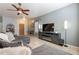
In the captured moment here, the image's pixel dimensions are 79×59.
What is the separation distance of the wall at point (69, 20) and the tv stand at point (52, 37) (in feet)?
0.35

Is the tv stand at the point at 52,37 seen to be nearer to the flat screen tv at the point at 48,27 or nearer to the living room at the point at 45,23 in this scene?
the living room at the point at 45,23

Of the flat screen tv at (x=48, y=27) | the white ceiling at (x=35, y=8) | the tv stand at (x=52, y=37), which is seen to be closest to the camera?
the white ceiling at (x=35, y=8)

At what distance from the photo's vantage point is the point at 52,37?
273 cm

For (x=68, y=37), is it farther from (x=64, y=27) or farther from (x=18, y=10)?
(x=18, y=10)

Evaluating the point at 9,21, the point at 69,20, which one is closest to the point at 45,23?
the point at 69,20

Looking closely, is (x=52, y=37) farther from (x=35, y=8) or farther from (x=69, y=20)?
(x=35, y=8)

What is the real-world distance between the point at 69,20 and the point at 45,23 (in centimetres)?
63

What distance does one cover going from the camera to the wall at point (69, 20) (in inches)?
99.6

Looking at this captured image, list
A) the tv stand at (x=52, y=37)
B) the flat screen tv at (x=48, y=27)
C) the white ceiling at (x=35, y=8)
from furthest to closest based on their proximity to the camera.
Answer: the flat screen tv at (x=48, y=27) → the tv stand at (x=52, y=37) → the white ceiling at (x=35, y=8)

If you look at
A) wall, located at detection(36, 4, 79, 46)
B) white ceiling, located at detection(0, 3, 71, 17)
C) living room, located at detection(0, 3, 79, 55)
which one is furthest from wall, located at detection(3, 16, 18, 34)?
wall, located at detection(36, 4, 79, 46)

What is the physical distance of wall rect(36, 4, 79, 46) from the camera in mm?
2529

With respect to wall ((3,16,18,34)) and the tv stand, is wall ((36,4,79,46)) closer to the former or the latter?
the tv stand

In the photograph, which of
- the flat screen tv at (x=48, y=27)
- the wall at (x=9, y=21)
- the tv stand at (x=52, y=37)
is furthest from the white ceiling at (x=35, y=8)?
the tv stand at (x=52, y=37)
